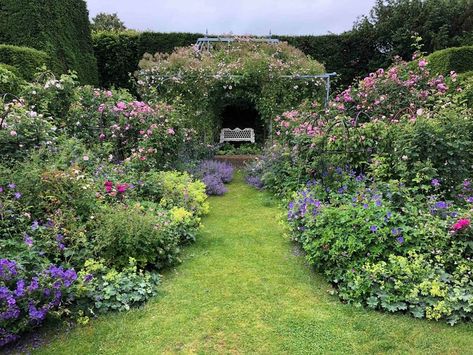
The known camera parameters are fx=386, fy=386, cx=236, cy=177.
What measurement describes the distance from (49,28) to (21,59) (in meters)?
2.34

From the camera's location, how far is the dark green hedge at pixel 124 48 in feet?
46.4

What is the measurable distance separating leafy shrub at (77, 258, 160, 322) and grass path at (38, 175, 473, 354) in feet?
0.32

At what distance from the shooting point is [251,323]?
9.77 feet

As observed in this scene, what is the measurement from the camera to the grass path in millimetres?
2703

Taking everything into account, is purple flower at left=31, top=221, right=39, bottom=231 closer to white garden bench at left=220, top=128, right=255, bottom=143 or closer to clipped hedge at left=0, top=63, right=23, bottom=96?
clipped hedge at left=0, top=63, right=23, bottom=96

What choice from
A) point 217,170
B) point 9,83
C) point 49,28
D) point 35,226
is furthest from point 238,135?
point 35,226

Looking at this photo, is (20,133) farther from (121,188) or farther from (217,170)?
(217,170)

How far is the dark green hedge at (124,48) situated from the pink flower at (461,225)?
12.9 meters

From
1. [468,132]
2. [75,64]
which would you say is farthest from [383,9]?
[468,132]

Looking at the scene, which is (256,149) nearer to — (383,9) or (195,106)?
(195,106)

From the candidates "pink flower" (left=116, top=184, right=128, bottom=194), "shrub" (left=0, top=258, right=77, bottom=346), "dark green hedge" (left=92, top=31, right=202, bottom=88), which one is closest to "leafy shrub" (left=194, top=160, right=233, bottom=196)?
"pink flower" (left=116, top=184, right=128, bottom=194)

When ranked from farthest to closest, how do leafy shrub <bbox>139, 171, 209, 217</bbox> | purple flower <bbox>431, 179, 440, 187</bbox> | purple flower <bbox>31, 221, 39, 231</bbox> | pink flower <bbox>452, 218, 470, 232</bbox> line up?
leafy shrub <bbox>139, 171, 209, 217</bbox> → purple flower <bbox>431, 179, 440, 187</bbox> → pink flower <bbox>452, 218, 470, 232</bbox> → purple flower <bbox>31, 221, 39, 231</bbox>

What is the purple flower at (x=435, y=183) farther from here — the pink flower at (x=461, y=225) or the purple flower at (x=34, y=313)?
the purple flower at (x=34, y=313)

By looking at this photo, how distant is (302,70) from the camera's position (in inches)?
388
